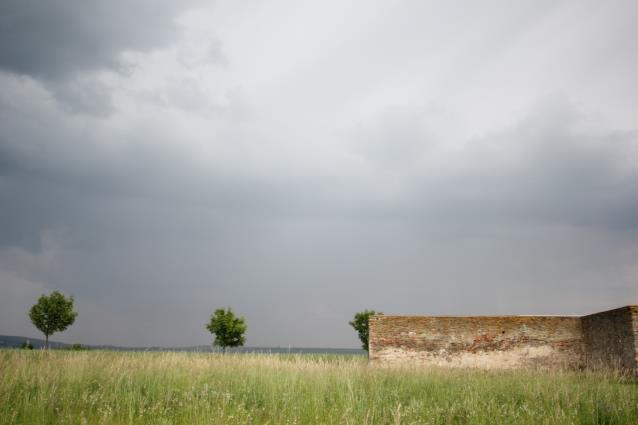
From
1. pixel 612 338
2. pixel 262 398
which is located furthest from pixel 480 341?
pixel 262 398

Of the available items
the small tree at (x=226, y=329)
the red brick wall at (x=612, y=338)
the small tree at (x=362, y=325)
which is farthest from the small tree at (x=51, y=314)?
the red brick wall at (x=612, y=338)

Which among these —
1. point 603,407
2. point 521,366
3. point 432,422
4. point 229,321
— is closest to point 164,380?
point 432,422

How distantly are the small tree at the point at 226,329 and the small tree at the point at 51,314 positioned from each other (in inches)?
479

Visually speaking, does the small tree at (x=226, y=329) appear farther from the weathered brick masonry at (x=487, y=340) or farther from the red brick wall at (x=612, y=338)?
the red brick wall at (x=612, y=338)

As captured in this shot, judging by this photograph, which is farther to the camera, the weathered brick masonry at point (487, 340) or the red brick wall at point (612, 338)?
the weathered brick masonry at point (487, 340)

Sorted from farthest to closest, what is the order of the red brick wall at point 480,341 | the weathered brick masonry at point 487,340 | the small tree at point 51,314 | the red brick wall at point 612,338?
1. the small tree at point 51,314
2. the red brick wall at point 480,341
3. the weathered brick masonry at point 487,340
4. the red brick wall at point 612,338

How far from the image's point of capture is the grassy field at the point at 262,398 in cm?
561

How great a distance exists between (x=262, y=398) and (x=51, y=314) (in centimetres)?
3583

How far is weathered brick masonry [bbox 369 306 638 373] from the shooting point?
17.5 meters

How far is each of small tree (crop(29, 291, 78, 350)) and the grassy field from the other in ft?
94.0

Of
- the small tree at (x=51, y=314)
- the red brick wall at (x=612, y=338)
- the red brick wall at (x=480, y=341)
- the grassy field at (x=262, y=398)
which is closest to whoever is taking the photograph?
the grassy field at (x=262, y=398)

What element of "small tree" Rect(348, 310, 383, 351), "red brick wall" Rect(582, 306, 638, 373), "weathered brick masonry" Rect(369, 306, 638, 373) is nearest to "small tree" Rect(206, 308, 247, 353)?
"small tree" Rect(348, 310, 383, 351)

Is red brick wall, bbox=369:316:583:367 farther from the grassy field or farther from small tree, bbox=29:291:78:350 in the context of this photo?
small tree, bbox=29:291:78:350

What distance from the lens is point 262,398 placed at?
23.9 feet
